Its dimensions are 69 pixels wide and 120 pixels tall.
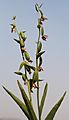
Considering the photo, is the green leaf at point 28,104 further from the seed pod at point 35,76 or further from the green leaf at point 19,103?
the seed pod at point 35,76

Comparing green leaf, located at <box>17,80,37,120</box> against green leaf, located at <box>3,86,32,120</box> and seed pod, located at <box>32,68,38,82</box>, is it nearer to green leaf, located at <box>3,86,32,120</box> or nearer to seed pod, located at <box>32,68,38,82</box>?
green leaf, located at <box>3,86,32,120</box>

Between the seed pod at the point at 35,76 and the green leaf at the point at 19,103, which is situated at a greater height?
the seed pod at the point at 35,76

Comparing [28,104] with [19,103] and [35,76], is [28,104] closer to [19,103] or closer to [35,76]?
[19,103]

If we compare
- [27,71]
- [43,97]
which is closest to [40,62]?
[27,71]

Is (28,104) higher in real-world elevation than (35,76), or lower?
lower

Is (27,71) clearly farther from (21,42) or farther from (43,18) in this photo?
(43,18)

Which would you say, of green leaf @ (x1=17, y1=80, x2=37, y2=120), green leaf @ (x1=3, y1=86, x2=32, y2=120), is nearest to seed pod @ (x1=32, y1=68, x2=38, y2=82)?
green leaf @ (x1=17, y1=80, x2=37, y2=120)

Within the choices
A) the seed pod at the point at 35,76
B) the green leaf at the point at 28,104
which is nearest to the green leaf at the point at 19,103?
the green leaf at the point at 28,104

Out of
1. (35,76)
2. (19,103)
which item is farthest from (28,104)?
(35,76)

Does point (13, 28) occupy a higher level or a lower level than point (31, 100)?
higher

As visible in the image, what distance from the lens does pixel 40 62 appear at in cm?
445

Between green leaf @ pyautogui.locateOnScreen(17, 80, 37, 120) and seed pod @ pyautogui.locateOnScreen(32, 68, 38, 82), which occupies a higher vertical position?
seed pod @ pyautogui.locateOnScreen(32, 68, 38, 82)

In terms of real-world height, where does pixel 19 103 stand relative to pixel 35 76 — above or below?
below

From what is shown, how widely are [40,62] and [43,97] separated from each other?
1.95 feet
